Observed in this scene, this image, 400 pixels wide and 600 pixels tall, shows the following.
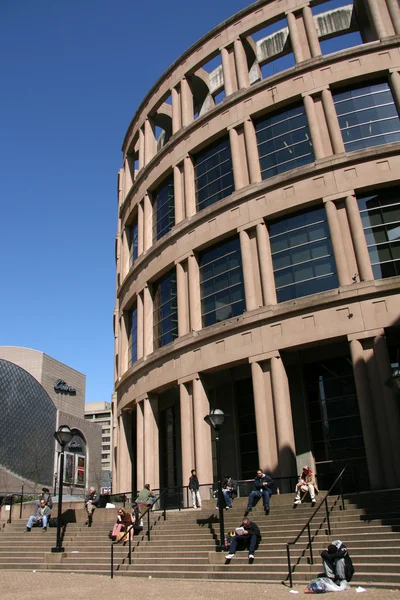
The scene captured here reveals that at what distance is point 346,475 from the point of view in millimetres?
20516

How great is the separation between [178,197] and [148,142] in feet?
23.4

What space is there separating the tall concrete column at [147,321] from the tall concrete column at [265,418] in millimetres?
8580

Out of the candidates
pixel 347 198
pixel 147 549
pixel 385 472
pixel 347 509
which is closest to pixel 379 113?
pixel 347 198

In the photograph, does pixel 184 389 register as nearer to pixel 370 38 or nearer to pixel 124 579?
pixel 124 579

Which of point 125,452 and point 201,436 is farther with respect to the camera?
point 125,452

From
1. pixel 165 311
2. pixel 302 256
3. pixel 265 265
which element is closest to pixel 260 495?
pixel 265 265

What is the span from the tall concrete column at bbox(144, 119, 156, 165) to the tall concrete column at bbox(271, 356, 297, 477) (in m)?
17.3

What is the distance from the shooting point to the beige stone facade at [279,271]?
19750mm

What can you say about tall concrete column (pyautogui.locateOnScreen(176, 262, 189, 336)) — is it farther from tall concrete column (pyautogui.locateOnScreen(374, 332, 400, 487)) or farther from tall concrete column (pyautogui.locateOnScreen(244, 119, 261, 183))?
tall concrete column (pyautogui.locateOnScreen(374, 332, 400, 487))

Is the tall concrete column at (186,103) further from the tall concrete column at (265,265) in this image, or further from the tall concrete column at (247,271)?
the tall concrete column at (265,265)

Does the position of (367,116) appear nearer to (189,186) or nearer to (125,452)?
(189,186)

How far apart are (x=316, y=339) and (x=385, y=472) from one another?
513cm

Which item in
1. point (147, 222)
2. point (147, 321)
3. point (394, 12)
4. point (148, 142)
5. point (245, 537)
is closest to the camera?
point (245, 537)

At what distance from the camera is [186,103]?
97.2 ft
